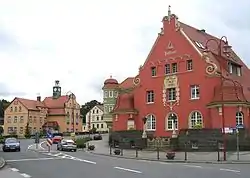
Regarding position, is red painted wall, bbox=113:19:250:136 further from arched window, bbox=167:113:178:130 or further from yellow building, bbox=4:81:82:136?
yellow building, bbox=4:81:82:136

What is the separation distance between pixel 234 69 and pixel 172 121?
13.3m

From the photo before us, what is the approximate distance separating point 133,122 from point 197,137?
15.7 meters

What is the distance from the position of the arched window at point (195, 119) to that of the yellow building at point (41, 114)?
7116 cm

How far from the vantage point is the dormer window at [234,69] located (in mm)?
60938

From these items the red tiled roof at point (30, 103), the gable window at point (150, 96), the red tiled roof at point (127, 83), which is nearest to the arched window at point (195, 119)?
the gable window at point (150, 96)

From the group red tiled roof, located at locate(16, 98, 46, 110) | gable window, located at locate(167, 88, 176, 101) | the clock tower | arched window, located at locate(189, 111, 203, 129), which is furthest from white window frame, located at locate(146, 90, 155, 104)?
the clock tower

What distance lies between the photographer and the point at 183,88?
5647 centimetres

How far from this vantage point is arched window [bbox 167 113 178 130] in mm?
56844

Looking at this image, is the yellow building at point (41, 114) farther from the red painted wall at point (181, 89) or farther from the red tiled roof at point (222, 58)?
the red tiled roof at point (222, 58)

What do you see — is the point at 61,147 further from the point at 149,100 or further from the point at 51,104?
the point at 51,104

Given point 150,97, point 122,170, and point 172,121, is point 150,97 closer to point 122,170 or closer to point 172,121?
point 172,121

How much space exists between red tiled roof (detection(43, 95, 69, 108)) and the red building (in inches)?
2825

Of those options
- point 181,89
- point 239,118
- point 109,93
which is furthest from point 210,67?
point 109,93

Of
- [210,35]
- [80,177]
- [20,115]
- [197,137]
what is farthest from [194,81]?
[20,115]
